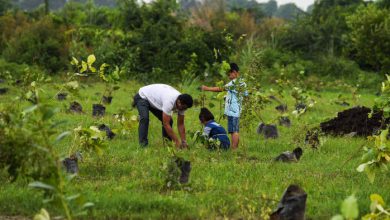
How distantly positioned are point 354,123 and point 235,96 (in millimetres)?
3140

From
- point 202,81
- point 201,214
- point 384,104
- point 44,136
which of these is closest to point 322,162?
point 384,104

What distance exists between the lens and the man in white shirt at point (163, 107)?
328 inches

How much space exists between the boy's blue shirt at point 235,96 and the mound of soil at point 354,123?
8.83 ft

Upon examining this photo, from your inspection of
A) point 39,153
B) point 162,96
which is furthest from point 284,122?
point 39,153

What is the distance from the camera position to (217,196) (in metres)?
5.94

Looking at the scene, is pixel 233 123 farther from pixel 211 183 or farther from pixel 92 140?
pixel 92 140

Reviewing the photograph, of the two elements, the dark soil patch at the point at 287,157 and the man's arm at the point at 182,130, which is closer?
the dark soil patch at the point at 287,157

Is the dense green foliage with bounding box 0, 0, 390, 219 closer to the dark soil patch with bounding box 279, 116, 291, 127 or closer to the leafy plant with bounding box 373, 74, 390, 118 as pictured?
the leafy plant with bounding box 373, 74, 390, 118

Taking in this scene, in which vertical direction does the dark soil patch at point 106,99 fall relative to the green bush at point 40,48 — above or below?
above

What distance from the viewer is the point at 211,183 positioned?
20.6 feet

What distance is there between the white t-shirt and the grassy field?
1.89 ft

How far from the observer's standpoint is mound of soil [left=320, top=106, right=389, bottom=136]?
10.7 meters

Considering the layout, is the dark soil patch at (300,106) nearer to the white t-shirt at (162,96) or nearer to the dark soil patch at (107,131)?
the white t-shirt at (162,96)

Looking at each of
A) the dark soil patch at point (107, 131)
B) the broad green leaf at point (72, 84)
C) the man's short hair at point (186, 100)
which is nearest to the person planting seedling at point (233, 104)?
the man's short hair at point (186, 100)
